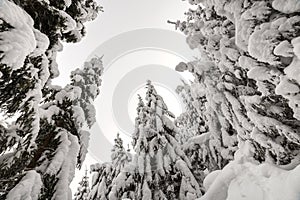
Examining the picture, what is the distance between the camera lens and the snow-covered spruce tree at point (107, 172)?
12940 millimetres

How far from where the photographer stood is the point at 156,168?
9398 mm

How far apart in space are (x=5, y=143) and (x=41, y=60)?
Answer: 53.3 inches

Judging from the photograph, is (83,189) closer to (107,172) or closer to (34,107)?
(107,172)

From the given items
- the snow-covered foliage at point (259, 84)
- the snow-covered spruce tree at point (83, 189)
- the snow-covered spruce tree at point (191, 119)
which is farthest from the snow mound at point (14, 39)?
the snow-covered spruce tree at point (83, 189)

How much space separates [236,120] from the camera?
5.52m

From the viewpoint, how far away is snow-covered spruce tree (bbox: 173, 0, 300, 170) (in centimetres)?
345

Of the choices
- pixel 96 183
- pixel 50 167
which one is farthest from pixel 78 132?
pixel 96 183

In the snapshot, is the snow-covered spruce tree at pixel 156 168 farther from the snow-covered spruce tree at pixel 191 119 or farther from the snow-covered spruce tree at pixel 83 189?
the snow-covered spruce tree at pixel 83 189

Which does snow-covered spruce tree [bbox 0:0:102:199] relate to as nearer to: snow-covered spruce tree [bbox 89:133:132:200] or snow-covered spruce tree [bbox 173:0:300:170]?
snow-covered spruce tree [bbox 173:0:300:170]

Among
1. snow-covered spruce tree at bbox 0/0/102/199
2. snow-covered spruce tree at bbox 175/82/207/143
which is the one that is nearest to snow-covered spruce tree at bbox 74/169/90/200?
snow-covered spruce tree at bbox 175/82/207/143

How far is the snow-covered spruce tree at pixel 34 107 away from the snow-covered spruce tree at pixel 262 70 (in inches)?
121

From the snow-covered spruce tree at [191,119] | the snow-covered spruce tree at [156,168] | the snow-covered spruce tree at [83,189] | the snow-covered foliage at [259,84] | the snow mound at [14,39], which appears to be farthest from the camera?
the snow-covered spruce tree at [83,189]

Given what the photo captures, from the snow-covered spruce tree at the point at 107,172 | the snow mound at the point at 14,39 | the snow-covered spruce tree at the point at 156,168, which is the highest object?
the snow-covered spruce tree at the point at 107,172

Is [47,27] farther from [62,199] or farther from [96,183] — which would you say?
[96,183]
